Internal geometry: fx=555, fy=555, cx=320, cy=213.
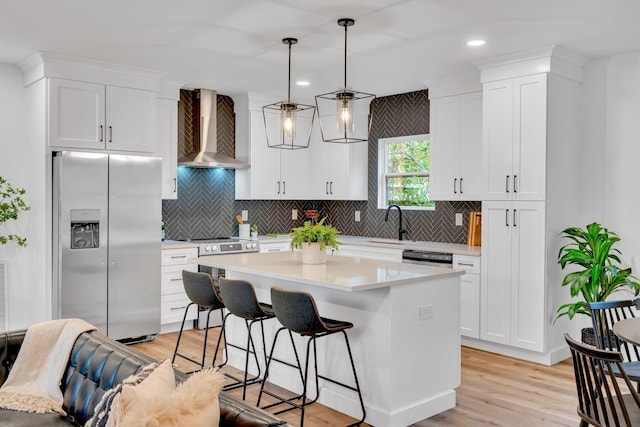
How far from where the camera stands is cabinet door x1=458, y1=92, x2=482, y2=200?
525 centimetres

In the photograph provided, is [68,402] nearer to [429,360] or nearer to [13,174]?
[429,360]

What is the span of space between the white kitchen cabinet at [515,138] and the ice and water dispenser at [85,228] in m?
3.48

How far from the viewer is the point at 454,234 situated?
5852mm

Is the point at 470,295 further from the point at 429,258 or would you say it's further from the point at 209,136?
the point at 209,136

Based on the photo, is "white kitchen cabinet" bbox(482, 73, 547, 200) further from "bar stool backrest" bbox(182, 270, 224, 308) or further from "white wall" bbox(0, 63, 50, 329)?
"white wall" bbox(0, 63, 50, 329)

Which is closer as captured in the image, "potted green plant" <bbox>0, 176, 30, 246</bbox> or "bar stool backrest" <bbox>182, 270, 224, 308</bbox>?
"bar stool backrest" <bbox>182, 270, 224, 308</bbox>

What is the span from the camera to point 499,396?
3818 millimetres

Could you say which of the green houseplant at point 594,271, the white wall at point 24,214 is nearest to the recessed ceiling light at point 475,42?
the green houseplant at point 594,271

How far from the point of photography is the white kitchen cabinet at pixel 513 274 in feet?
15.0

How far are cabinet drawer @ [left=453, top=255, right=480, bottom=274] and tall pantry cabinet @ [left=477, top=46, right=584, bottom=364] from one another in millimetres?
73

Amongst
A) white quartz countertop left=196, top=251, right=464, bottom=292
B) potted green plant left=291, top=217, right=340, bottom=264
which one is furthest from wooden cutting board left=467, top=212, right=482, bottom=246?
potted green plant left=291, top=217, right=340, bottom=264

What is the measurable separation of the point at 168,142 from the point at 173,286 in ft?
4.89

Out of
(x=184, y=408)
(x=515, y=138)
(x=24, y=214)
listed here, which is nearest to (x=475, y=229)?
(x=515, y=138)

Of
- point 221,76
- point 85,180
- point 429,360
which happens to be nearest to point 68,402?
point 429,360
